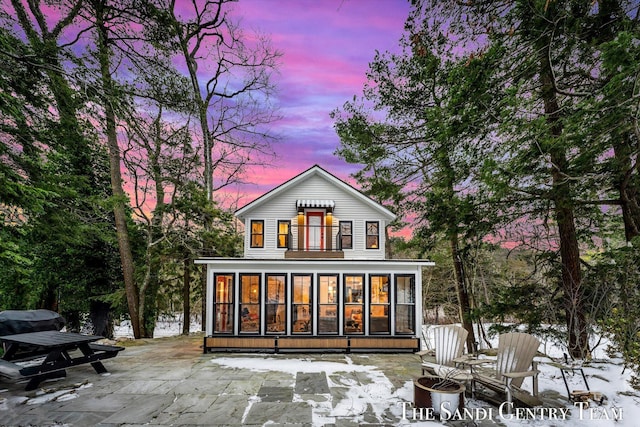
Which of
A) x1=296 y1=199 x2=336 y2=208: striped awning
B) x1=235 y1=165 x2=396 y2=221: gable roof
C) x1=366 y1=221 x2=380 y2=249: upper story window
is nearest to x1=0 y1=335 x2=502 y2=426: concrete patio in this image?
x1=366 y1=221 x2=380 y2=249: upper story window

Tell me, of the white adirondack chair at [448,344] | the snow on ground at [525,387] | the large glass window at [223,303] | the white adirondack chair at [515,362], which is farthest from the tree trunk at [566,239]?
the large glass window at [223,303]

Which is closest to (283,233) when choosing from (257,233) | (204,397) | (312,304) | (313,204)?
(257,233)

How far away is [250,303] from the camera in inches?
375

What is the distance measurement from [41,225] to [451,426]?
8501 millimetres

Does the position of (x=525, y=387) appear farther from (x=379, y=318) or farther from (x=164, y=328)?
(x=164, y=328)

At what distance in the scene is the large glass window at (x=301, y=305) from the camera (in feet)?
31.2

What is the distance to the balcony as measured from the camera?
11.4 m

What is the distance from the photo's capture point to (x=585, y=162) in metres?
6.06

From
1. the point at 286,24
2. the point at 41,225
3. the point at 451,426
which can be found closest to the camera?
A: the point at 451,426

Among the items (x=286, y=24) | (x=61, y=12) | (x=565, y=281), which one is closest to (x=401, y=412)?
(x=565, y=281)

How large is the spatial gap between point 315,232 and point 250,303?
3.52 metres

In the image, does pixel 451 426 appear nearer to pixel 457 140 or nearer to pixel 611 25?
pixel 457 140

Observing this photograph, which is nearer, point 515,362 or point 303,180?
point 515,362

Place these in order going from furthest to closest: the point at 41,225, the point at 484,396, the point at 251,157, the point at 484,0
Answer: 1. the point at 251,157
2. the point at 41,225
3. the point at 484,0
4. the point at 484,396
